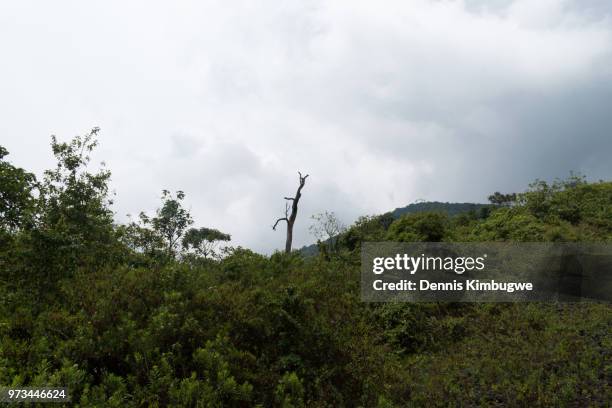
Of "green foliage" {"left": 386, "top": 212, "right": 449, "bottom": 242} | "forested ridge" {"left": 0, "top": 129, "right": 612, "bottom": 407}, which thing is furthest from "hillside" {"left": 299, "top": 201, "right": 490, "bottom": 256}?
"forested ridge" {"left": 0, "top": 129, "right": 612, "bottom": 407}

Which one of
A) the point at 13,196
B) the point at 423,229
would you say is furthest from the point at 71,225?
the point at 423,229

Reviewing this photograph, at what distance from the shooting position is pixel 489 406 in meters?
8.05

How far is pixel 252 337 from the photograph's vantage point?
24.2ft

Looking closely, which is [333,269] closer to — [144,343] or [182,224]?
[144,343]

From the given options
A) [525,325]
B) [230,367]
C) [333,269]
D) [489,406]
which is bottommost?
[489,406]

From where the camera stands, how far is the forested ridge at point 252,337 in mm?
5699

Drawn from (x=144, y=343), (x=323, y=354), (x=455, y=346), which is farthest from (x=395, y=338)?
(x=144, y=343)

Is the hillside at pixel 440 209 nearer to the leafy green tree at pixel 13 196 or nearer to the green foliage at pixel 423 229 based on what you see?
the green foliage at pixel 423 229

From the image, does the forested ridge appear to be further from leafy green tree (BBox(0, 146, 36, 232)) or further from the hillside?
the hillside

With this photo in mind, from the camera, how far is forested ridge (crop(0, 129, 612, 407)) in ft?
18.7

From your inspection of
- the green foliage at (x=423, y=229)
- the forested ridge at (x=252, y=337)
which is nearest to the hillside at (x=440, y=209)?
the green foliage at (x=423, y=229)

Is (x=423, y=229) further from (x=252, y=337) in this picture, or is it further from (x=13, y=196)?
(x=13, y=196)

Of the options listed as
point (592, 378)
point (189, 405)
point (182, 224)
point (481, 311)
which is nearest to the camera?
point (189, 405)

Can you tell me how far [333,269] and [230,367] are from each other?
836 cm
